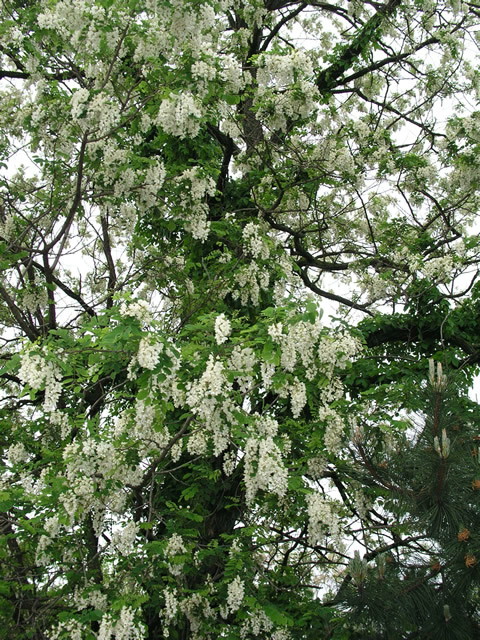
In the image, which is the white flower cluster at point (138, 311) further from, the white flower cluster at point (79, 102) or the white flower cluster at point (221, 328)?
the white flower cluster at point (79, 102)

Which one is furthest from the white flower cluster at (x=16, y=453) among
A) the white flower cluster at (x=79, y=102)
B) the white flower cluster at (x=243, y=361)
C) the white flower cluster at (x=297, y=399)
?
the white flower cluster at (x=79, y=102)

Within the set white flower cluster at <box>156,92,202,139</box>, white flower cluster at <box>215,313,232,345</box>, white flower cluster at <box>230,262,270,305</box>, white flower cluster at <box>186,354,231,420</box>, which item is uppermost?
white flower cluster at <box>156,92,202,139</box>

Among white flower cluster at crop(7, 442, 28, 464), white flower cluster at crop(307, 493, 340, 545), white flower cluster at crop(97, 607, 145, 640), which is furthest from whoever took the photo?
white flower cluster at crop(7, 442, 28, 464)

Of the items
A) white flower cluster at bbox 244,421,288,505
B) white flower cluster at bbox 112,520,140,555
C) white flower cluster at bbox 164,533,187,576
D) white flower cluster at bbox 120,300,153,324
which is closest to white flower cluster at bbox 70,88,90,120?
white flower cluster at bbox 120,300,153,324

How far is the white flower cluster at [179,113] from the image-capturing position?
511 centimetres

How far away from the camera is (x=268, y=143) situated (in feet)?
24.6

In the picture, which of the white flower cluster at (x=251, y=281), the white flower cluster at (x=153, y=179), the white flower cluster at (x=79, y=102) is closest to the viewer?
the white flower cluster at (x=79, y=102)

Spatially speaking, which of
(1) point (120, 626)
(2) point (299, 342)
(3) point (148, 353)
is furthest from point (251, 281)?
(1) point (120, 626)

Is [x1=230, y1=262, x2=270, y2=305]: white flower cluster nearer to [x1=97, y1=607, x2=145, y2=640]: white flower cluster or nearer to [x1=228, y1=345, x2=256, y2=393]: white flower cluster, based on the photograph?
[x1=228, y1=345, x2=256, y2=393]: white flower cluster

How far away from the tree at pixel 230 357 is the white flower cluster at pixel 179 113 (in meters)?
0.02

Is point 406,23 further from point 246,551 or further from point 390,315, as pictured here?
point 246,551

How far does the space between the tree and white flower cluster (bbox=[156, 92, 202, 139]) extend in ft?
0.06

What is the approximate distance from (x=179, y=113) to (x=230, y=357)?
193 cm

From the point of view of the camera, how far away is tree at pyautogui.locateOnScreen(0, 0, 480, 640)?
10.6 feet
